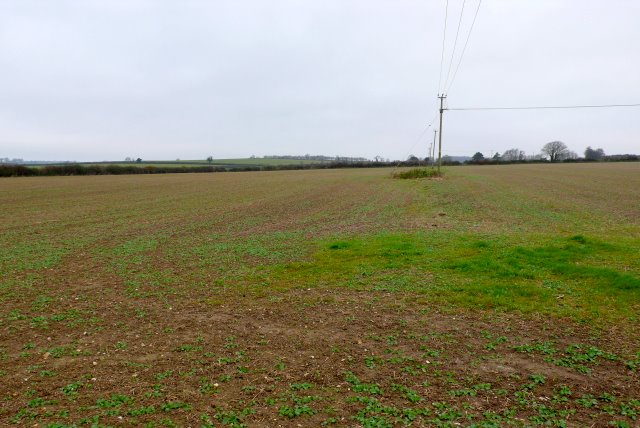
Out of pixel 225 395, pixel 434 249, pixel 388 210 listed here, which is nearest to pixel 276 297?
pixel 225 395

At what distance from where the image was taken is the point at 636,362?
498cm

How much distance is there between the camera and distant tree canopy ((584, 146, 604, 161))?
137 meters

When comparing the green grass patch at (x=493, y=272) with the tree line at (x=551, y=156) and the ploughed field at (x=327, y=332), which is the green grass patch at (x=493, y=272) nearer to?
the ploughed field at (x=327, y=332)

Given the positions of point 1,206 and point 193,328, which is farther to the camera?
point 1,206

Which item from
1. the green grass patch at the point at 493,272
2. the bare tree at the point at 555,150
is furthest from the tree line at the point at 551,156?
the green grass patch at the point at 493,272

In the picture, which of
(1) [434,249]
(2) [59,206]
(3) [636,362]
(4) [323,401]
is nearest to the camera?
(4) [323,401]

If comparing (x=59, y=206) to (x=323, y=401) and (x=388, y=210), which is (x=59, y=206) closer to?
(x=388, y=210)

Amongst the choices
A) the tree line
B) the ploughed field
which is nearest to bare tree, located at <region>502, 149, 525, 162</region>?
the tree line

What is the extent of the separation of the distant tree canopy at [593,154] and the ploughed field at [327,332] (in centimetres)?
14939

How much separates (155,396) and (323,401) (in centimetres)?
180

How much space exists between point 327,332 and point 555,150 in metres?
163

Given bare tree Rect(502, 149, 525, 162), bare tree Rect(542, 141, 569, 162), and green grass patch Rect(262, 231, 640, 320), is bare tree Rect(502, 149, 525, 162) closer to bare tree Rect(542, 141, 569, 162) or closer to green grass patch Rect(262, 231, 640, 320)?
bare tree Rect(542, 141, 569, 162)

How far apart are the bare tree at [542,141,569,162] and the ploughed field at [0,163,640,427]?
5921 inches

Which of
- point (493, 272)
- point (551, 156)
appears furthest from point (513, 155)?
point (493, 272)
